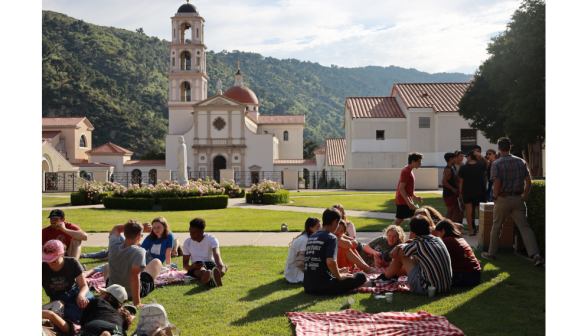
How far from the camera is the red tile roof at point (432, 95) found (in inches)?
1526

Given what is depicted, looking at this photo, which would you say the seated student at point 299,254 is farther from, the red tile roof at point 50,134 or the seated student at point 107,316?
the red tile roof at point 50,134


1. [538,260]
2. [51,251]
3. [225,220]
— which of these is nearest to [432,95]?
[225,220]

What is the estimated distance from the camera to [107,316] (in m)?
4.07

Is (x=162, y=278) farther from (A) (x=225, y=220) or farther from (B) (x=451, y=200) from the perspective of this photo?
(A) (x=225, y=220)

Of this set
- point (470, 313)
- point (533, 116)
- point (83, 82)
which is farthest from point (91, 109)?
point (470, 313)

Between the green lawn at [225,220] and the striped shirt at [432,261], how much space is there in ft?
18.9

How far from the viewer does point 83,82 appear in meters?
69.2

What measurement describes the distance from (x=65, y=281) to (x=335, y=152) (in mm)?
47767

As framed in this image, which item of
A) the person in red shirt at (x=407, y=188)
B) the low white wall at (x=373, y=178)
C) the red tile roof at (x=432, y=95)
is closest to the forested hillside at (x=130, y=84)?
the low white wall at (x=373, y=178)

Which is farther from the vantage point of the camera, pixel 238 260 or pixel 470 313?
pixel 238 260

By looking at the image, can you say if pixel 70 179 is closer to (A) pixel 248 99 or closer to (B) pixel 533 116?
(A) pixel 248 99

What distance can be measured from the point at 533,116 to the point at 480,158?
12.6 m

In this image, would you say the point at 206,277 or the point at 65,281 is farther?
the point at 206,277

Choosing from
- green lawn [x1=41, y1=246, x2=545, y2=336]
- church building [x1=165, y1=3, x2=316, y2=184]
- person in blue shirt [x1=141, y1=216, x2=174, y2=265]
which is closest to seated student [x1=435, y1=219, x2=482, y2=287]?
green lawn [x1=41, y1=246, x2=545, y2=336]
